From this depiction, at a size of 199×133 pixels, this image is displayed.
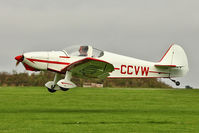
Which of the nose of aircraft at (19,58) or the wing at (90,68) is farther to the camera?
the nose of aircraft at (19,58)

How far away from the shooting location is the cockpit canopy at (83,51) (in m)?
18.1

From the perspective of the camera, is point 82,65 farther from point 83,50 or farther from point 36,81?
point 36,81

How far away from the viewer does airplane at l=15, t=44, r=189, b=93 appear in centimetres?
1742

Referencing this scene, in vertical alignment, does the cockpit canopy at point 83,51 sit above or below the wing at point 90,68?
above

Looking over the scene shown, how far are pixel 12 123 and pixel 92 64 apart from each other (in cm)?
539

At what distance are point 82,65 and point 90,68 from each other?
505 mm

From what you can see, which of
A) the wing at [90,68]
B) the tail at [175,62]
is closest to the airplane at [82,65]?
the wing at [90,68]

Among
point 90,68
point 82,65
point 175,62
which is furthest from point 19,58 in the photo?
point 175,62

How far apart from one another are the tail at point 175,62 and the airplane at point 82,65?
1058mm

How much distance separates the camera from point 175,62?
21.9 meters

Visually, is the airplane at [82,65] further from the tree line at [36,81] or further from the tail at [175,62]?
the tree line at [36,81]

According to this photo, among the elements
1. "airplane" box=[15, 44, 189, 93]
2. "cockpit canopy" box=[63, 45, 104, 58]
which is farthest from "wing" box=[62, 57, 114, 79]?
"cockpit canopy" box=[63, 45, 104, 58]

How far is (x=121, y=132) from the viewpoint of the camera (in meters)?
11.3

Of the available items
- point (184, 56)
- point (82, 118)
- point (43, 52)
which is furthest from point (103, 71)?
point (184, 56)
